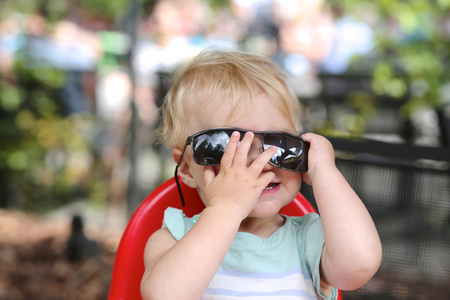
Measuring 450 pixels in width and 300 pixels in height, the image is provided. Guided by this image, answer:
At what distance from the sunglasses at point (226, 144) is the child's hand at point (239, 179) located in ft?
0.05

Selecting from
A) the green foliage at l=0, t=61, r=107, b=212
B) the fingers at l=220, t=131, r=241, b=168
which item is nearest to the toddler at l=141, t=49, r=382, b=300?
the fingers at l=220, t=131, r=241, b=168

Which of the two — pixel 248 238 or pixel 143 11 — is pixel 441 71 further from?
pixel 143 11

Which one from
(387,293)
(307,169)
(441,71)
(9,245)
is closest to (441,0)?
(441,71)

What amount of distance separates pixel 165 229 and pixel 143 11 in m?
3.20

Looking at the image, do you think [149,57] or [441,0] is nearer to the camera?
[441,0]

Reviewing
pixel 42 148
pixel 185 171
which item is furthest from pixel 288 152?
pixel 42 148

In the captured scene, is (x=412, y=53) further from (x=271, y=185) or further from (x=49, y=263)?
(x=49, y=263)

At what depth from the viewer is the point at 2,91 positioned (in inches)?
151

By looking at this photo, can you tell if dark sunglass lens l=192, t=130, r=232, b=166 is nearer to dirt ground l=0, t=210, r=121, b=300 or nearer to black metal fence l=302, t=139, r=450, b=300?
black metal fence l=302, t=139, r=450, b=300

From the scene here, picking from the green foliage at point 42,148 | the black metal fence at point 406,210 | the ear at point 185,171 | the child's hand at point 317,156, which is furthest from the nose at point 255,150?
the green foliage at point 42,148

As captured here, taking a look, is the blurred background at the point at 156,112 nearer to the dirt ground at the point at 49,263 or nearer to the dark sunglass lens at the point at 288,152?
the dirt ground at the point at 49,263

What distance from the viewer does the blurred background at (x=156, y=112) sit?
172cm

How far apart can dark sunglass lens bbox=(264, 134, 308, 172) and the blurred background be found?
623mm

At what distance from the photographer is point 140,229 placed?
1.39m
